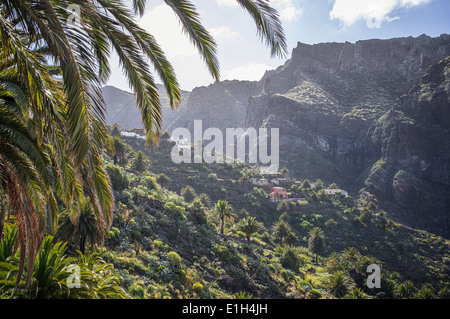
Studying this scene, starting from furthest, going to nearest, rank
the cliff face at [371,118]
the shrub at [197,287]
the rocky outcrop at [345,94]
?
the rocky outcrop at [345,94] → the cliff face at [371,118] → the shrub at [197,287]

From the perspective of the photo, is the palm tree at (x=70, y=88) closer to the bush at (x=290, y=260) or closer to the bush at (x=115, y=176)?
the bush at (x=115, y=176)

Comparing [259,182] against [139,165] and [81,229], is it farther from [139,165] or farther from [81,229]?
[81,229]

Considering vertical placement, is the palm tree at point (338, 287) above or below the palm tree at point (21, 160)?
below

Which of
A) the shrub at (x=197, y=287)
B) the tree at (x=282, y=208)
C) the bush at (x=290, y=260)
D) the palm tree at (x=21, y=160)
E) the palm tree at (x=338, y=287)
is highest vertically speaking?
the palm tree at (x=21, y=160)

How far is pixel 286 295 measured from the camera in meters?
22.7

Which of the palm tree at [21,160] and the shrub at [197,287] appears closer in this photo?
the palm tree at [21,160]

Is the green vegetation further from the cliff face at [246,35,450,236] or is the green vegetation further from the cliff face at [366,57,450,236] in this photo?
the cliff face at [246,35,450,236]

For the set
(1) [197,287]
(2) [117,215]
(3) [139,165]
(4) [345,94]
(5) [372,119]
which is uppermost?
(4) [345,94]

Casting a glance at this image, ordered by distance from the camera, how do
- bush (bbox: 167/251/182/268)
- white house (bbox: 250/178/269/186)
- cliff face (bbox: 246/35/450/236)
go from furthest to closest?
cliff face (bbox: 246/35/450/236)
white house (bbox: 250/178/269/186)
bush (bbox: 167/251/182/268)

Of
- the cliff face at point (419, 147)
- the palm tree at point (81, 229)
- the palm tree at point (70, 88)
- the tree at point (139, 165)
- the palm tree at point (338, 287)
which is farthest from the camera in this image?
the cliff face at point (419, 147)

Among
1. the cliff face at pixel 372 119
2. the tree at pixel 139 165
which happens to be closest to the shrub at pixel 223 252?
the tree at pixel 139 165

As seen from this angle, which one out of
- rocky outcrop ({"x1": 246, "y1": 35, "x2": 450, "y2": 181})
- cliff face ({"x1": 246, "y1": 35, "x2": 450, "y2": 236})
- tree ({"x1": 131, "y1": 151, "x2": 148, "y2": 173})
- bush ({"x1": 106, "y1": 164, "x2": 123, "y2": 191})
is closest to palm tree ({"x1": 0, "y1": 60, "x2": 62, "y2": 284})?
bush ({"x1": 106, "y1": 164, "x2": 123, "y2": 191})

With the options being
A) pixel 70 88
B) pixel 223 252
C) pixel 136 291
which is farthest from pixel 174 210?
pixel 70 88

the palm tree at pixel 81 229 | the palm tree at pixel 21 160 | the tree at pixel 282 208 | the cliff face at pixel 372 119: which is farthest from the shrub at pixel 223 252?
the cliff face at pixel 372 119
